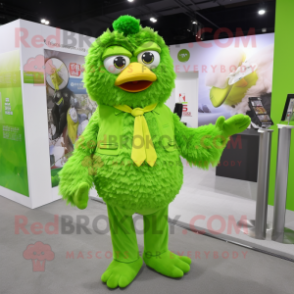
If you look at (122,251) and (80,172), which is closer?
(80,172)

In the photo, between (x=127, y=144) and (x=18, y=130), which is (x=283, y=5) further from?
(x=18, y=130)

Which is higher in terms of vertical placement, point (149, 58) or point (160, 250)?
point (149, 58)

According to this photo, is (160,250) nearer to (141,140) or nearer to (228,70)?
(141,140)

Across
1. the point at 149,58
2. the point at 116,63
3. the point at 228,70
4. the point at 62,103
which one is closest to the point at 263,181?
the point at 149,58

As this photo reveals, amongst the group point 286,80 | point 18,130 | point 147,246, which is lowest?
point 147,246

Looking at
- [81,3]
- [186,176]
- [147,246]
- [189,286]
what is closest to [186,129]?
[147,246]

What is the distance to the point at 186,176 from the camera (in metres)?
4.17

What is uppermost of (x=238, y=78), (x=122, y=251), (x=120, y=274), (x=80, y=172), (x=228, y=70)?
(x=228, y=70)

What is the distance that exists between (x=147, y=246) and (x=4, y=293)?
0.90 metres

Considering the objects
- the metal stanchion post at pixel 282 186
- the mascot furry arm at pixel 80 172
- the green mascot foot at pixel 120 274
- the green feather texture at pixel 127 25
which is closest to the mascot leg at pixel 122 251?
the green mascot foot at pixel 120 274

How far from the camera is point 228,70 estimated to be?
244 inches

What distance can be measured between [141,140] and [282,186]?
4.88ft

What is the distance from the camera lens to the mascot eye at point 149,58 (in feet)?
4.48

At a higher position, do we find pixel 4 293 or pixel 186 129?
pixel 186 129
